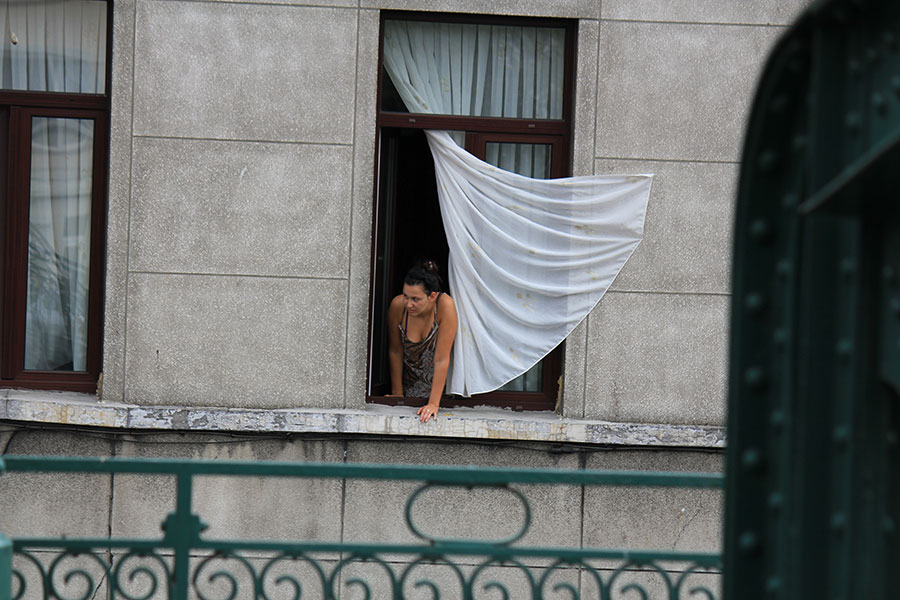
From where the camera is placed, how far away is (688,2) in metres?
7.06

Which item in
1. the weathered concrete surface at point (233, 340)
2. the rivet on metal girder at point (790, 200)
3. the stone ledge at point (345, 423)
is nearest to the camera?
the rivet on metal girder at point (790, 200)

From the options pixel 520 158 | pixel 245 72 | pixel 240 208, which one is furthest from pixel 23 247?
pixel 520 158

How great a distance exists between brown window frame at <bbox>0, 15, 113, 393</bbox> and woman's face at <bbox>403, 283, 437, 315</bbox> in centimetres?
215

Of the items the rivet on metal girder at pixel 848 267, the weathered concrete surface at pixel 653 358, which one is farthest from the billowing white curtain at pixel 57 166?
the rivet on metal girder at pixel 848 267

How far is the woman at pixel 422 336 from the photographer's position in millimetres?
7043

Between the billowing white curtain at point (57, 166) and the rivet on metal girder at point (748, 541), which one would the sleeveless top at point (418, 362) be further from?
the rivet on metal girder at point (748, 541)

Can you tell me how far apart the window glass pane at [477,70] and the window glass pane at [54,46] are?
79.9 inches

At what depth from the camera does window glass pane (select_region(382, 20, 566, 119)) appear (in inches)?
286

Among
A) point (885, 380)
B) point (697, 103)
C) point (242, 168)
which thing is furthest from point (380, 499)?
point (885, 380)

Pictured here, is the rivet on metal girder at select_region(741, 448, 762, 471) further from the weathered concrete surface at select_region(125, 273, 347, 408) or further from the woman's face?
the weathered concrete surface at select_region(125, 273, 347, 408)

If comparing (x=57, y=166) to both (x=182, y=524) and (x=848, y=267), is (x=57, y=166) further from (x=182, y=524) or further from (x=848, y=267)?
(x=848, y=267)

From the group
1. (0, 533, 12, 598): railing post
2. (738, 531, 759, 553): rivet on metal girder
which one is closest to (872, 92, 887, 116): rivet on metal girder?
(738, 531, 759, 553): rivet on metal girder

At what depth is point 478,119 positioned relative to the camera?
7.27m

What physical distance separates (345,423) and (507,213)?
183 centimetres
